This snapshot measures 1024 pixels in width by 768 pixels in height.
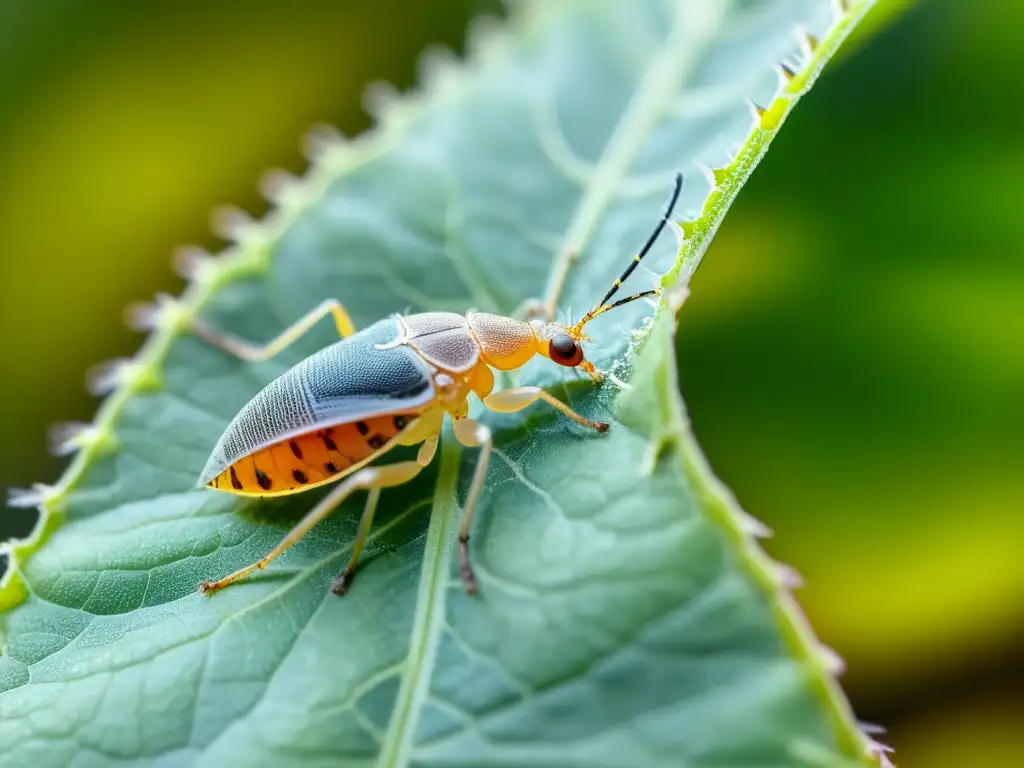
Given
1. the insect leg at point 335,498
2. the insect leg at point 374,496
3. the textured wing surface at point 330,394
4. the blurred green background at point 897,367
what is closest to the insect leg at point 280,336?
the textured wing surface at point 330,394

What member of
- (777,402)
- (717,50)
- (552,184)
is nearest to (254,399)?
(552,184)

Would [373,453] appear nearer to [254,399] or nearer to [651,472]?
[254,399]

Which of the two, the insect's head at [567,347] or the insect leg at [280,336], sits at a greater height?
the insect leg at [280,336]

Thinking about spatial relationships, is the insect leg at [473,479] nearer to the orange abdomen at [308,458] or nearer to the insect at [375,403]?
the insect at [375,403]

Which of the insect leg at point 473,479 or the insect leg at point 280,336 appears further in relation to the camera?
the insect leg at point 280,336

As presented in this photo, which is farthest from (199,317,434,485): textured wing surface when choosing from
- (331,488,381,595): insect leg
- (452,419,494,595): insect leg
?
(331,488,381,595): insect leg
